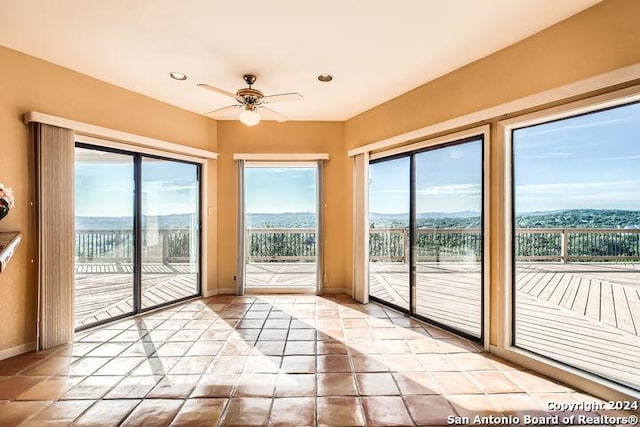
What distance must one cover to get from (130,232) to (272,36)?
10.1 ft

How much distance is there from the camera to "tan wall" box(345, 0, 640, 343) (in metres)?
2.07

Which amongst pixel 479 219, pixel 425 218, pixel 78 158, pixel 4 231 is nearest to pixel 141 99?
pixel 78 158

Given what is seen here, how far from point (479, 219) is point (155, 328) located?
3949 mm

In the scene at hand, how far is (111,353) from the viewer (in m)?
2.88

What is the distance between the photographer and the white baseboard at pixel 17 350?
2.77 m

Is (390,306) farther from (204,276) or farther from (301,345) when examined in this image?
(204,276)

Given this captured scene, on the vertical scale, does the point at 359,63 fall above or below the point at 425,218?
above

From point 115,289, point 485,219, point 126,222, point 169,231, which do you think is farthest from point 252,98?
point 115,289

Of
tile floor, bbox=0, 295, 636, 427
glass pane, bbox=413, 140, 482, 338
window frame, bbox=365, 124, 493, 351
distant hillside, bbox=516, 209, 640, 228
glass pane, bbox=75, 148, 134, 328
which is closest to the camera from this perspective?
tile floor, bbox=0, 295, 636, 427

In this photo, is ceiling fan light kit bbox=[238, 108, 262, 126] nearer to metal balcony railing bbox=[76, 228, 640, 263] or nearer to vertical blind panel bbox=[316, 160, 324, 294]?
vertical blind panel bbox=[316, 160, 324, 294]

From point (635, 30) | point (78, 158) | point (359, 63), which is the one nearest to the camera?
point (635, 30)

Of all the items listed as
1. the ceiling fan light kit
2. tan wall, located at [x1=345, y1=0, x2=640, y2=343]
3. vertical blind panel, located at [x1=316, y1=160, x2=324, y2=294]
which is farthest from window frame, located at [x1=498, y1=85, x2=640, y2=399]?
vertical blind panel, located at [x1=316, y1=160, x2=324, y2=294]

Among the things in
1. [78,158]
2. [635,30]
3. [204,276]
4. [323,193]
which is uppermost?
[635,30]

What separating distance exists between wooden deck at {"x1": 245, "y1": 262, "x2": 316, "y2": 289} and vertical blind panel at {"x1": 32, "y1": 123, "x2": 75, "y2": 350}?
2.46m
